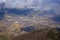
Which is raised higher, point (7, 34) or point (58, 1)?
point (58, 1)

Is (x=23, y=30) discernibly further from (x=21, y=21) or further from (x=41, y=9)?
(x=41, y=9)

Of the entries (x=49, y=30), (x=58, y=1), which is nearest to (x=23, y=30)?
(x=49, y=30)

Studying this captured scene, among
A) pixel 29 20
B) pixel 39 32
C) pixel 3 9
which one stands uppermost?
pixel 3 9

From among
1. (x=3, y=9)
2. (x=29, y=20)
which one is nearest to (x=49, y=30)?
(x=29, y=20)

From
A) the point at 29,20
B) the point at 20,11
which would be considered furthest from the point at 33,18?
the point at 20,11

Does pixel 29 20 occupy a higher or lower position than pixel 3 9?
lower

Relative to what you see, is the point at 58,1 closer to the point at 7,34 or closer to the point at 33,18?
the point at 33,18

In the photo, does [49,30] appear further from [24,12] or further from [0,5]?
[0,5]
